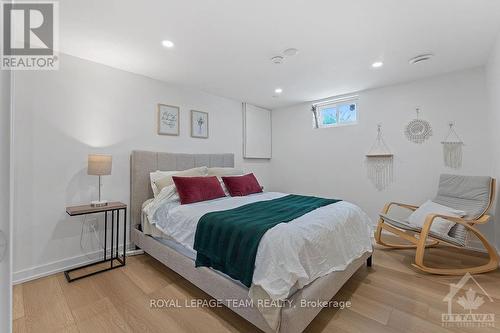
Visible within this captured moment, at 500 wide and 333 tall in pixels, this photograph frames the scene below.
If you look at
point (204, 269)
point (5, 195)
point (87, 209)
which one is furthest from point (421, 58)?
point (87, 209)

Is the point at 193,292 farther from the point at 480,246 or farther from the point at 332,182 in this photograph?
the point at 480,246

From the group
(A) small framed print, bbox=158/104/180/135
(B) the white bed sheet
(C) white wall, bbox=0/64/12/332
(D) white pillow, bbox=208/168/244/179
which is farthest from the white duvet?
(C) white wall, bbox=0/64/12/332

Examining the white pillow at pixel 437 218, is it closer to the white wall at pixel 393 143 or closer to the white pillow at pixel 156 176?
the white wall at pixel 393 143

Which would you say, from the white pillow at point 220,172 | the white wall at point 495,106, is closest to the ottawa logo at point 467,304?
the white wall at point 495,106

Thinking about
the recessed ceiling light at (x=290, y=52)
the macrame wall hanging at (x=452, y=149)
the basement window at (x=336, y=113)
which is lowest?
the macrame wall hanging at (x=452, y=149)

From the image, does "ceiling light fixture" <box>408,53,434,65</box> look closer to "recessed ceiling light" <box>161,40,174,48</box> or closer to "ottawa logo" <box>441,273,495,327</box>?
"ottawa logo" <box>441,273,495,327</box>

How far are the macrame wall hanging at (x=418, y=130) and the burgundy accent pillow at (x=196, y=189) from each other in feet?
10.2

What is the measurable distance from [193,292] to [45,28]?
2855mm

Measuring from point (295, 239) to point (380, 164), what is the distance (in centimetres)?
295

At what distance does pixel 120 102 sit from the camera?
113 inches

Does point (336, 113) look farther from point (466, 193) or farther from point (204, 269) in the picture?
point (204, 269)

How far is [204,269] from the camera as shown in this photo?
183 cm

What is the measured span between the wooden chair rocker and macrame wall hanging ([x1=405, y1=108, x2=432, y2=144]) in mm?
688

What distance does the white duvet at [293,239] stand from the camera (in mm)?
1392
